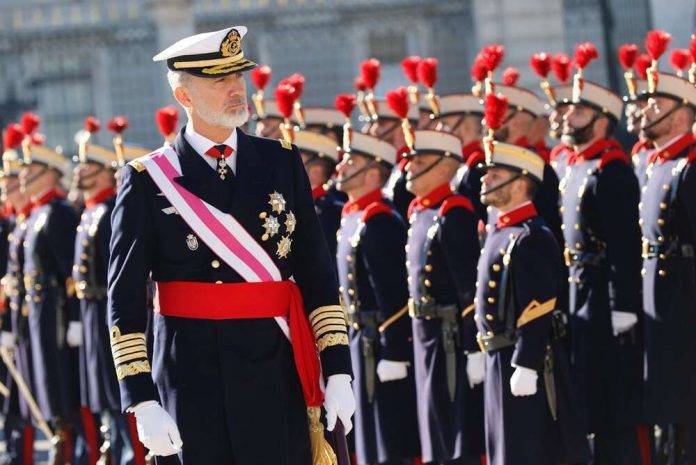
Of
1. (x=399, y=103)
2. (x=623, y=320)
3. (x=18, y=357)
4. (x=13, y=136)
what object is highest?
(x=399, y=103)

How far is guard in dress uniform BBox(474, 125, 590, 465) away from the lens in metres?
6.90

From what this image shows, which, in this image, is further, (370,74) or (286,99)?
(370,74)

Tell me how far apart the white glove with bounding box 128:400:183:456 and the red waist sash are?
299 mm

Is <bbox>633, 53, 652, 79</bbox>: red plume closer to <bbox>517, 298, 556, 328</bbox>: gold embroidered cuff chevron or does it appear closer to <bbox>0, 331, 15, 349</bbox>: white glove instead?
<bbox>517, 298, 556, 328</bbox>: gold embroidered cuff chevron

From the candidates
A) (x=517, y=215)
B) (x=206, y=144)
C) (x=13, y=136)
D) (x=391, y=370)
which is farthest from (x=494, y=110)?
(x=13, y=136)

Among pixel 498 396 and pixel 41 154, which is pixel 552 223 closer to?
pixel 498 396

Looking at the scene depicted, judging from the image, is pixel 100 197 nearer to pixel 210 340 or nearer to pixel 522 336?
pixel 522 336

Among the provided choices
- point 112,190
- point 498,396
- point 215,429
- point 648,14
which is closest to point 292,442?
point 215,429

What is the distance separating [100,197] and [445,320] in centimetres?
263

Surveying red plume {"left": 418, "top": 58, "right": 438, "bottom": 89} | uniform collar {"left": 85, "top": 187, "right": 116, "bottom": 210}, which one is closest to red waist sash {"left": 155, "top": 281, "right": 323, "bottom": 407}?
red plume {"left": 418, "top": 58, "right": 438, "bottom": 89}

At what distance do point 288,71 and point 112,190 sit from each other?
688 centimetres

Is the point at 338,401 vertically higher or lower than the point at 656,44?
lower

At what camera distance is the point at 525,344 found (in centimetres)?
686

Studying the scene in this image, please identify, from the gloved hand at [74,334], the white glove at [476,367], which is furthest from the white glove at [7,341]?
the white glove at [476,367]
